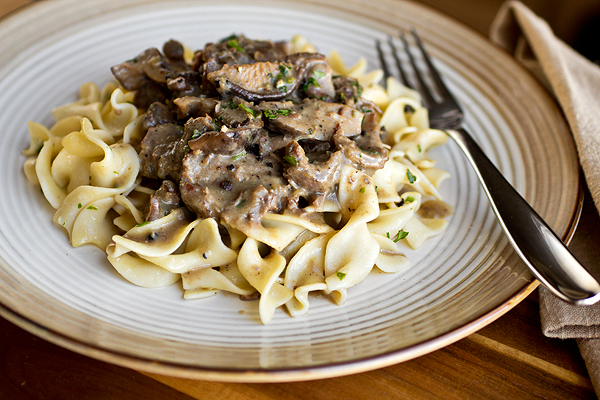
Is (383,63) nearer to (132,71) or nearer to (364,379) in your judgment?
(132,71)

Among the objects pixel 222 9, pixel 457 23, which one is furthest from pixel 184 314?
pixel 457 23

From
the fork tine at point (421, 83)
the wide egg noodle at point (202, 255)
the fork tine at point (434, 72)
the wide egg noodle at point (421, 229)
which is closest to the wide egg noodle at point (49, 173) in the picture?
the wide egg noodle at point (202, 255)

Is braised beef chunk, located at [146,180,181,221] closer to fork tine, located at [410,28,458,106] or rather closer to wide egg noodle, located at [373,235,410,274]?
wide egg noodle, located at [373,235,410,274]

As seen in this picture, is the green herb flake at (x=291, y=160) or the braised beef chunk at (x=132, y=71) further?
the braised beef chunk at (x=132, y=71)

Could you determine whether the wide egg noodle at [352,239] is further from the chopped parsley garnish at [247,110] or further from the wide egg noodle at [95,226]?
the wide egg noodle at [95,226]

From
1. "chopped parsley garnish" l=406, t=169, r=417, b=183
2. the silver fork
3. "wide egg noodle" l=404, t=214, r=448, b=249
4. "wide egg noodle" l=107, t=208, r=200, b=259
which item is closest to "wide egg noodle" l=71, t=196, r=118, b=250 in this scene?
"wide egg noodle" l=107, t=208, r=200, b=259

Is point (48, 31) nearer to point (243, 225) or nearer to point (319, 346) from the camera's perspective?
point (243, 225)

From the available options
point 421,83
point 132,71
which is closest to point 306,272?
point 132,71
